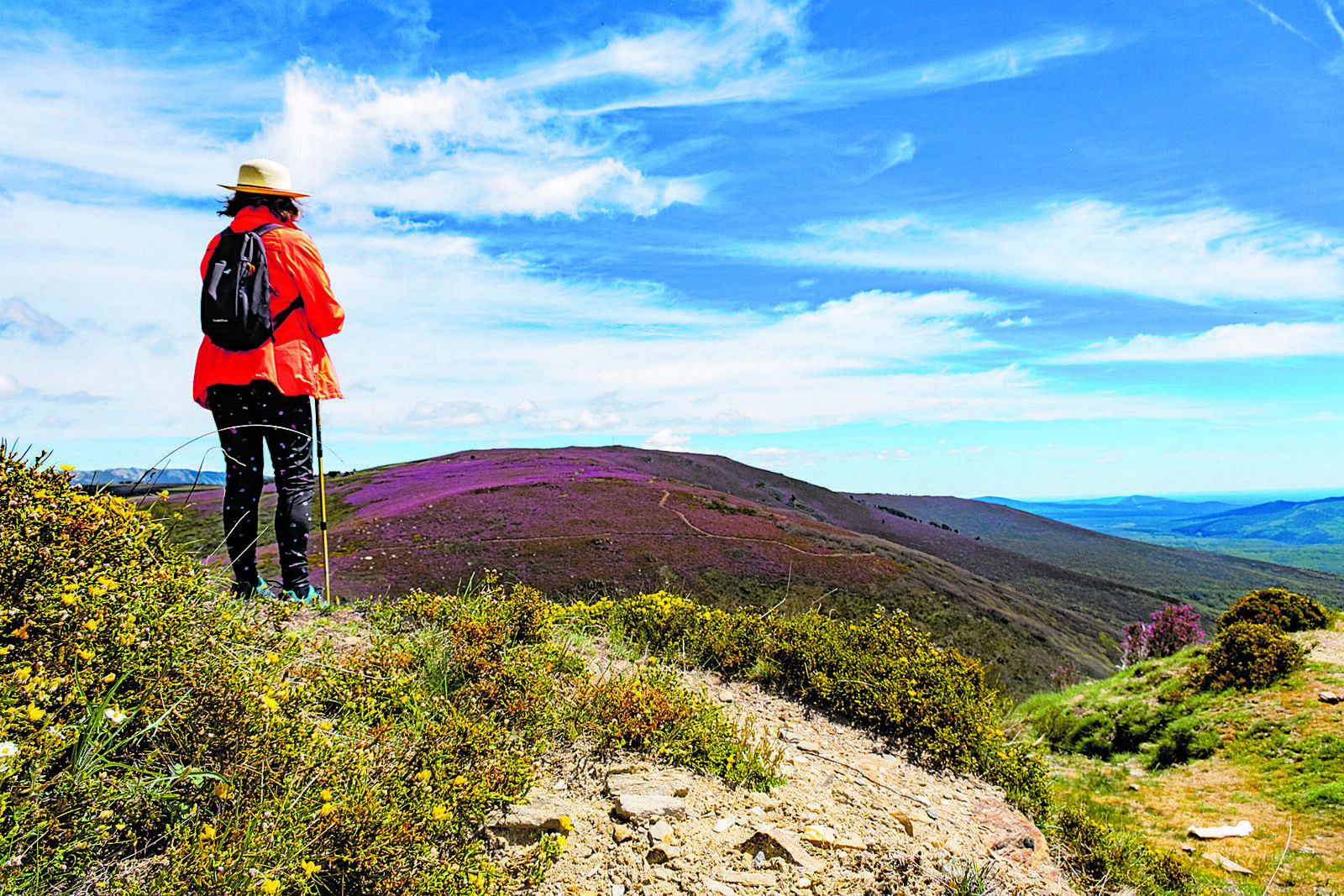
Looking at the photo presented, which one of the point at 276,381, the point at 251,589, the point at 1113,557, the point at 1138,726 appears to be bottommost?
the point at 1113,557

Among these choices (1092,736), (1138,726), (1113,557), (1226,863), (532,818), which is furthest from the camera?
(1113,557)

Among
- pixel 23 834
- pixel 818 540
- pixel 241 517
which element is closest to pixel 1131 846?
pixel 23 834

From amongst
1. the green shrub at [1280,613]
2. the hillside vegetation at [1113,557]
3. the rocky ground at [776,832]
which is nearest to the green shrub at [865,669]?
the rocky ground at [776,832]

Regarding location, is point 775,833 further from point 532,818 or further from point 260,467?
point 260,467

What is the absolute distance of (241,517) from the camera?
4.74m

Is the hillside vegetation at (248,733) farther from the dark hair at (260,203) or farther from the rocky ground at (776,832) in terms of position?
the dark hair at (260,203)

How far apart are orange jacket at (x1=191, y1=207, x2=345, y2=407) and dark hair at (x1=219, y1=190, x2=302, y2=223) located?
0.07 meters

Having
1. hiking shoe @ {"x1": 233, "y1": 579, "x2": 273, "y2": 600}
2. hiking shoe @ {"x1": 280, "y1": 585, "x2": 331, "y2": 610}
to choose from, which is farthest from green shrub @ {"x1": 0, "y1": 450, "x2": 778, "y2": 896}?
hiking shoe @ {"x1": 280, "y1": 585, "x2": 331, "y2": 610}

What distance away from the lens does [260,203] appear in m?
4.93

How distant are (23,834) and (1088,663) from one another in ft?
53.2

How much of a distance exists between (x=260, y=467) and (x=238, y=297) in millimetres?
1167

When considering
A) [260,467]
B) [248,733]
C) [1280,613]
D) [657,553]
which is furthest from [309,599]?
[1280,613]

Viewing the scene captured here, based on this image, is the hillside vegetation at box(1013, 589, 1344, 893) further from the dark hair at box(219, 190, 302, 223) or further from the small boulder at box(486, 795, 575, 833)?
the dark hair at box(219, 190, 302, 223)

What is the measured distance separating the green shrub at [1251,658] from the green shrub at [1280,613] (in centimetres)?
86
